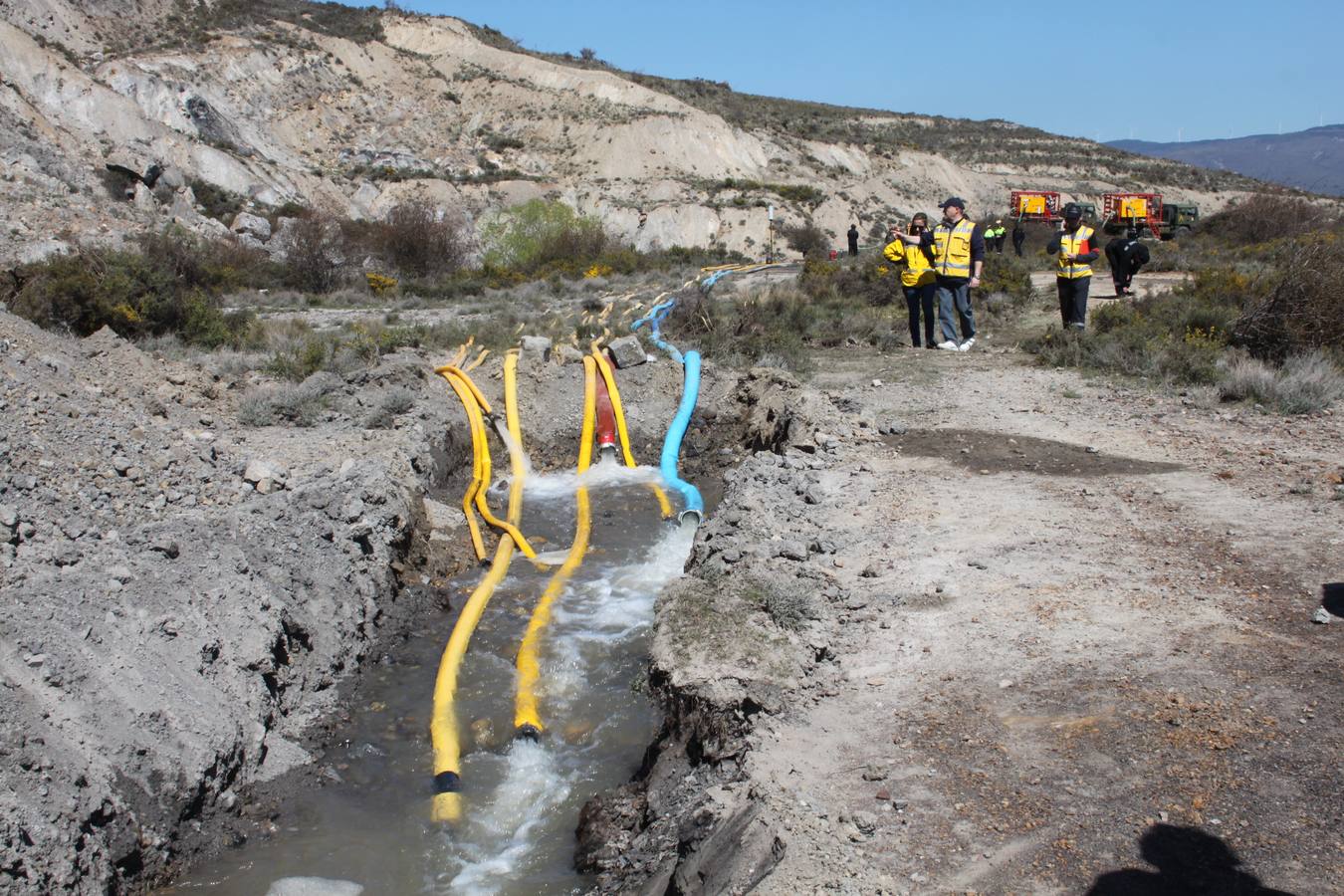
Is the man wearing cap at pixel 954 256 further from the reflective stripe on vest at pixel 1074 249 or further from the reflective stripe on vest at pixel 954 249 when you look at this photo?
the reflective stripe on vest at pixel 1074 249

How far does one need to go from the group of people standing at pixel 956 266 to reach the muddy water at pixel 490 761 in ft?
19.8

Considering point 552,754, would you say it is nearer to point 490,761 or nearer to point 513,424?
point 490,761

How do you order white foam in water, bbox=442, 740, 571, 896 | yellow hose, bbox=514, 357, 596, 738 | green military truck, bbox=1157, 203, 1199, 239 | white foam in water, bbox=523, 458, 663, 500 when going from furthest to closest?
green military truck, bbox=1157, 203, 1199, 239
white foam in water, bbox=523, 458, 663, 500
yellow hose, bbox=514, 357, 596, 738
white foam in water, bbox=442, 740, 571, 896

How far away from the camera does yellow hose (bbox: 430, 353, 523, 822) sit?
5363 mm

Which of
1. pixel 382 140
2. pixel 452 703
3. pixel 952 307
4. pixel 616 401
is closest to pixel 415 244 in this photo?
pixel 616 401

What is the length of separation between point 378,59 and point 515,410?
50130 millimetres

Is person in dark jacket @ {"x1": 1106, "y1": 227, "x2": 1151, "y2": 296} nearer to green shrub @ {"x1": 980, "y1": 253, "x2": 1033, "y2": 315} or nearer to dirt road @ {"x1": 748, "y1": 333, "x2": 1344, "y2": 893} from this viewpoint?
green shrub @ {"x1": 980, "y1": 253, "x2": 1033, "y2": 315}

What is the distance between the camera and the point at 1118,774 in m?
3.84

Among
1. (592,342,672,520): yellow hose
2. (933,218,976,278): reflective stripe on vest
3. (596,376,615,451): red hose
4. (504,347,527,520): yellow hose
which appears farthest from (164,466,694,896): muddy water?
(933,218,976,278): reflective stripe on vest

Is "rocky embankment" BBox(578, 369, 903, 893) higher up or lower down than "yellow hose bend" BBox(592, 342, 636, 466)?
lower down

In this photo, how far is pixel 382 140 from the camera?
162 feet

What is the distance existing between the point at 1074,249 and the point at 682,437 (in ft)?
18.0

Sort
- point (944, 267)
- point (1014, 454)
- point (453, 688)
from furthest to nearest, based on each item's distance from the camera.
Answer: point (944, 267)
point (1014, 454)
point (453, 688)

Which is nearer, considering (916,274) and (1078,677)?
(1078,677)
